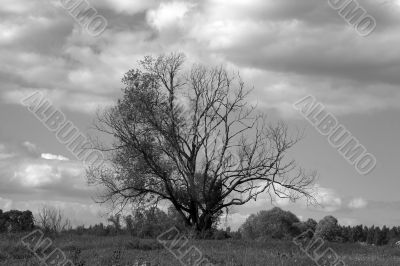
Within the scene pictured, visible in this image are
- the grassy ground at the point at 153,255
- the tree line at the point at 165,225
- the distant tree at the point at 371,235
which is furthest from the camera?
the distant tree at the point at 371,235

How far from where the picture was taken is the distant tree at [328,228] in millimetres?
43775

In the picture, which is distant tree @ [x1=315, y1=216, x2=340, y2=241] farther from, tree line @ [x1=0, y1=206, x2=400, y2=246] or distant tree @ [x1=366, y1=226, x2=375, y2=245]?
distant tree @ [x1=366, y1=226, x2=375, y2=245]

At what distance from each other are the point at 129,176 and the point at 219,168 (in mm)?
5377

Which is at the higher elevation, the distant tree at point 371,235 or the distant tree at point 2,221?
the distant tree at point 371,235

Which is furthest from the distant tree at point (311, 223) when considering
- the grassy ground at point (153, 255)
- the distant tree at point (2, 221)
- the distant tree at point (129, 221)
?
the distant tree at point (2, 221)

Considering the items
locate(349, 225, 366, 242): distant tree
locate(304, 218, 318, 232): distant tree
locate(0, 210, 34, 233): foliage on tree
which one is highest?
locate(349, 225, 366, 242): distant tree

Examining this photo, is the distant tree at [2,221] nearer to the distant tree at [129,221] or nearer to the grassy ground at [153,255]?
the distant tree at [129,221]

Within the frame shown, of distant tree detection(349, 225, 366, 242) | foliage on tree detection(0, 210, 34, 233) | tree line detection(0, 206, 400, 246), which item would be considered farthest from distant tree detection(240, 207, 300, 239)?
distant tree detection(349, 225, 366, 242)

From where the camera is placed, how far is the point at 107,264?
44.1 ft

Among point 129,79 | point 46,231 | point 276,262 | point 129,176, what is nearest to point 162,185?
point 129,176

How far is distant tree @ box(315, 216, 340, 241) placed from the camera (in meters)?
43.8

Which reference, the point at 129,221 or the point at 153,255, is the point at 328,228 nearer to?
the point at 129,221

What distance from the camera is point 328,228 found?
45125 millimetres

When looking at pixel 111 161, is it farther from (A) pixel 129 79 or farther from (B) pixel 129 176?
(A) pixel 129 79
